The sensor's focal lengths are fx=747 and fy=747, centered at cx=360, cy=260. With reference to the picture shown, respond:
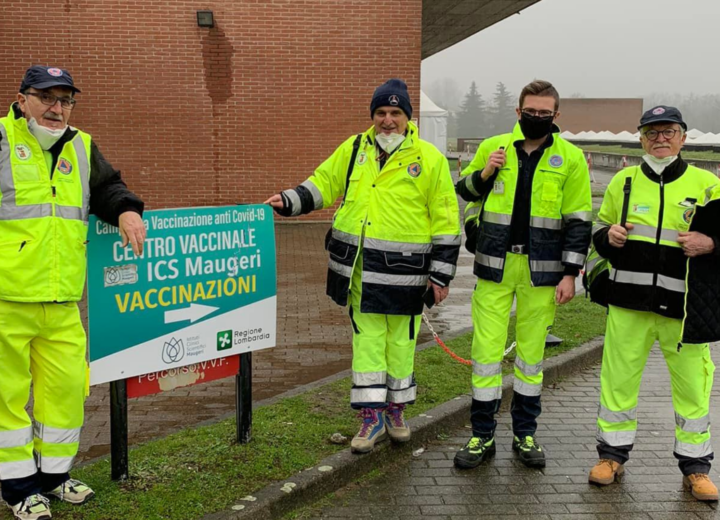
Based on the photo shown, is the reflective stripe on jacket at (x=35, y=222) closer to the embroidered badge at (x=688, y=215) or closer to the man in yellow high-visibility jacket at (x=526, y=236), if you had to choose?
the man in yellow high-visibility jacket at (x=526, y=236)

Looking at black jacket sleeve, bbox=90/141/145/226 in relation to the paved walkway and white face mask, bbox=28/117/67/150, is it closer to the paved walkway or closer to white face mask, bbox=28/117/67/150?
white face mask, bbox=28/117/67/150

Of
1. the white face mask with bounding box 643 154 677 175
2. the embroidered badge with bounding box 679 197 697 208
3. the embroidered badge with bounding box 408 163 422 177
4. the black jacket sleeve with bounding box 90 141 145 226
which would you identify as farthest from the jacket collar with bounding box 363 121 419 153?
the embroidered badge with bounding box 679 197 697 208

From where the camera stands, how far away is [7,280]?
11.3ft

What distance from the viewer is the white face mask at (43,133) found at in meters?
3.53

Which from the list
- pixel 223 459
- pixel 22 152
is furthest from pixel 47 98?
pixel 223 459

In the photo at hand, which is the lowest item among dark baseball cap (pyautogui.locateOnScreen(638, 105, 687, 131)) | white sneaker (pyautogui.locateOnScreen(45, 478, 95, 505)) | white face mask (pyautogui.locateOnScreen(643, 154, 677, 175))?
white sneaker (pyautogui.locateOnScreen(45, 478, 95, 505))

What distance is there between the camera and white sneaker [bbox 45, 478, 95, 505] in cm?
372

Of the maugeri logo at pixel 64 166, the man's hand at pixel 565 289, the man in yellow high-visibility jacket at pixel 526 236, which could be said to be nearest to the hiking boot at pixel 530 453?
the man in yellow high-visibility jacket at pixel 526 236

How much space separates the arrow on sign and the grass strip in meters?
0.83

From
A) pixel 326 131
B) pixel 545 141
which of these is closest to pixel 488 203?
pixel 545 141

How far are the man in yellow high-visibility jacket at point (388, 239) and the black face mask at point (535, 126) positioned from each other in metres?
0.52

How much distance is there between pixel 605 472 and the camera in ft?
14.3

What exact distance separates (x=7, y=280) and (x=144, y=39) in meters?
10.8

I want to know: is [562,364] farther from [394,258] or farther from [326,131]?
[326,131]
